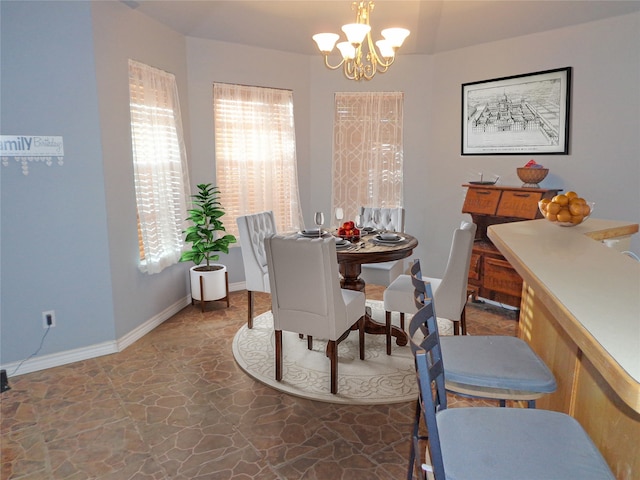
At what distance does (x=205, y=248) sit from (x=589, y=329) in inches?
140

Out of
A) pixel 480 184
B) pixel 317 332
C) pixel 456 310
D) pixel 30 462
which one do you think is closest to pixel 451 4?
pixel 480 184

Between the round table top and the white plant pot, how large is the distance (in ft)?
5.34

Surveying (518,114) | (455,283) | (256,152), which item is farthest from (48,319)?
(518,114)

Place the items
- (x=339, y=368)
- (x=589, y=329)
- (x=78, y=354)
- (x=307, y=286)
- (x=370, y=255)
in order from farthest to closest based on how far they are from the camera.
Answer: (x=78, y=354)
(x=339, y=368)
(x=370, y=255)
(x=307, y=286)
(x=589, y=329)

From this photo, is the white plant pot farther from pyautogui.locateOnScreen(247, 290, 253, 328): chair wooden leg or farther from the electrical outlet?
the electrical outlet

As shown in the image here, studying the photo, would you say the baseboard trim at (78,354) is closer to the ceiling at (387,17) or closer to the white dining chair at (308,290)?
the white dining chair at (308,290)

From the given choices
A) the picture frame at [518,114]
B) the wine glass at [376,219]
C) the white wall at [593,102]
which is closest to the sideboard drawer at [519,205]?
the white wall at [593,102]

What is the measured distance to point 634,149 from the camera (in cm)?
371

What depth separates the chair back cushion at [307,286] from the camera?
104 inches

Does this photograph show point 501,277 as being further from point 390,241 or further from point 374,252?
point 374,252

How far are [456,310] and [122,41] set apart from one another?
10.4 feet

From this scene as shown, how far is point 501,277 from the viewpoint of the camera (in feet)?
13.7

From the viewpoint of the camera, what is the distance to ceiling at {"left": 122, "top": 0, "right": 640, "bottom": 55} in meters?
3.78

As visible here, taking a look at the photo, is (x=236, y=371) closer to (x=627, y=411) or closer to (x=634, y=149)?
(x=627, y=411)
